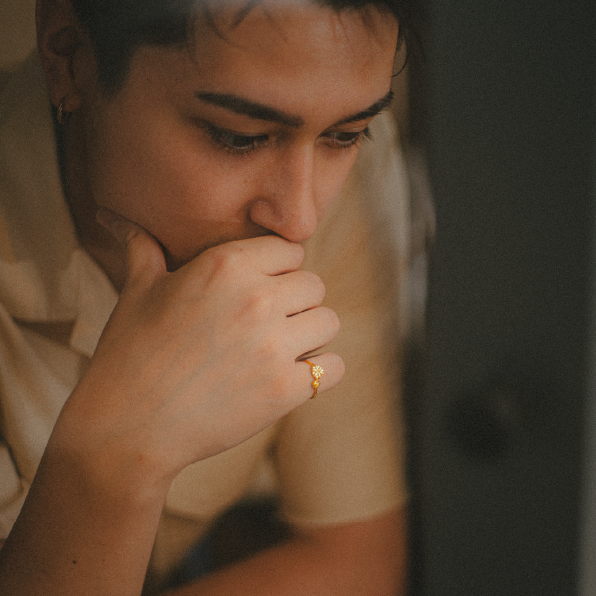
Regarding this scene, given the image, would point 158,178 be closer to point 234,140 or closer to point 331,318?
point 234,140

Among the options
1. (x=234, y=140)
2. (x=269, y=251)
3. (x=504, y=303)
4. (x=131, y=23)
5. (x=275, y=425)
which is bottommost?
(x=275, y=425)

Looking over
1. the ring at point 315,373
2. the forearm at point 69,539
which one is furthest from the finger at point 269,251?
the forearm at point 69,539

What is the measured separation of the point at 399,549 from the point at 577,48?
0.62 metres

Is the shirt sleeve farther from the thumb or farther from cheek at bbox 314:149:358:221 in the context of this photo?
the thumb

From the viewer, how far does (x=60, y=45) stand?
1.43 feet

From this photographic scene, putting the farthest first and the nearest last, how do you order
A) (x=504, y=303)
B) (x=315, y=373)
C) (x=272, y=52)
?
(x=504, y=303) → (x=315, y=373) → (x=272, y=52)

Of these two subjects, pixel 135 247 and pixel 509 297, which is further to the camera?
pixel 509 297

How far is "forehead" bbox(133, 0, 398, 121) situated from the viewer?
1.35 feet

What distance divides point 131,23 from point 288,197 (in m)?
0.19

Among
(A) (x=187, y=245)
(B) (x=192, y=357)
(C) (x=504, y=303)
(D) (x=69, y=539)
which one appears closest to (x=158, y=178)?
(A) (x=187, y=245)

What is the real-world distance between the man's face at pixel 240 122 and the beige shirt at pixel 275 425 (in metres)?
0.06

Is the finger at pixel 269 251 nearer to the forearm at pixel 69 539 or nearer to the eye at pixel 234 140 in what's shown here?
the eye at pixel 234 140

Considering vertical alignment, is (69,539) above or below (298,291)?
below

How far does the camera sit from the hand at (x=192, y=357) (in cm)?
44
